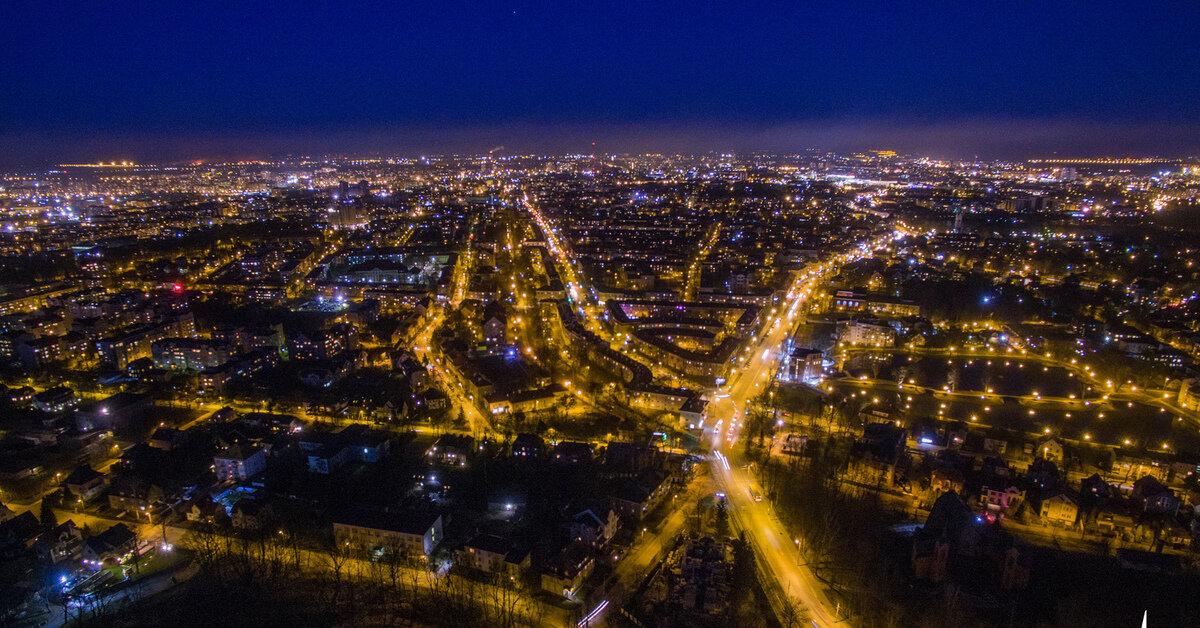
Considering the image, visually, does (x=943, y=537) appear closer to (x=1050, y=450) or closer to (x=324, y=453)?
(x=1050, y=450)

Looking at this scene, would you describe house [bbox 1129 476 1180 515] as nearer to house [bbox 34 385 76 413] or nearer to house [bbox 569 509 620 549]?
house [bbox 569 509 620 549]

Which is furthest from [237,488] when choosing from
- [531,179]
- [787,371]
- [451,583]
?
[531,179]

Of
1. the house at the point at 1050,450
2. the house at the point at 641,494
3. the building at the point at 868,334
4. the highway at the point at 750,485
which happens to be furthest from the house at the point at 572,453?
the building at the point at 868,334

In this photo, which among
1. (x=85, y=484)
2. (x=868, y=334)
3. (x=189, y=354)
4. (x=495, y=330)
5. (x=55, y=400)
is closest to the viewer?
(x=85, y=484)

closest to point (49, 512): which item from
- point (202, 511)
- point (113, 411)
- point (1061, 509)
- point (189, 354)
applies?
point (202, 511)

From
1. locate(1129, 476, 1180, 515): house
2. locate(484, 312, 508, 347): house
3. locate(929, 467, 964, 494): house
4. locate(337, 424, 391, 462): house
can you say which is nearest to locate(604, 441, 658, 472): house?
locate(337, 424, 391, 462): house
